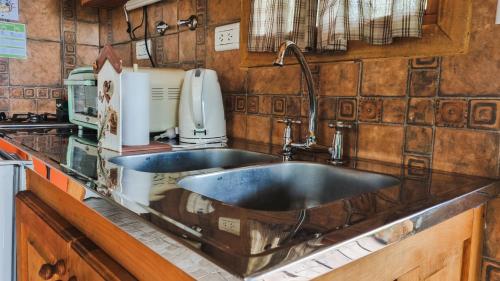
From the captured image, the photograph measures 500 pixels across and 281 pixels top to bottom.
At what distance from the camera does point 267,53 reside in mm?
1391

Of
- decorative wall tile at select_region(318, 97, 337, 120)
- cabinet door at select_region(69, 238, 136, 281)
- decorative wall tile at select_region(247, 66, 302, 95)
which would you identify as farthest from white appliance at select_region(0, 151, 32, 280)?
decorative wall tile at select_region(318, 97, 337, 120)

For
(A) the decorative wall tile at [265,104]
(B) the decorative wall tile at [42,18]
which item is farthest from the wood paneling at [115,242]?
(B) the decorative wall tile at [42,18]

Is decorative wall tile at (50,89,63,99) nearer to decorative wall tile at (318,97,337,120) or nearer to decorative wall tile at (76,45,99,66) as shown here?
decorative wall tile at (76,45,99,66)

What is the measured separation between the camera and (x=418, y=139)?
1.01m

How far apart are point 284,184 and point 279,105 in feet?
1.23

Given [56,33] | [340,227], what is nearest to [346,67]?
[340,227]

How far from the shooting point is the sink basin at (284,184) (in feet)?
2.98

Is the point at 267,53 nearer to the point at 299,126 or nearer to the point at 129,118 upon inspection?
the point at 299,126

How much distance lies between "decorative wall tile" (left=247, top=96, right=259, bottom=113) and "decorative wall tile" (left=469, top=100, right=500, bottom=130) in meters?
0.74

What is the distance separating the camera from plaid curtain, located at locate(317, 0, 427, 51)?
0.97m

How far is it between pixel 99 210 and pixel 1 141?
99cm

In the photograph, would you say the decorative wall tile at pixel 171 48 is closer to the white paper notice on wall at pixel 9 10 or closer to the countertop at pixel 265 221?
the white paper notice on wall at pixel 9 10

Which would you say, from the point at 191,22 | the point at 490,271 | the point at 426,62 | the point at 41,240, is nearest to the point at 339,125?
the point at 426,62

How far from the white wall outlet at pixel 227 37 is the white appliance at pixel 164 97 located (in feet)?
0.66
